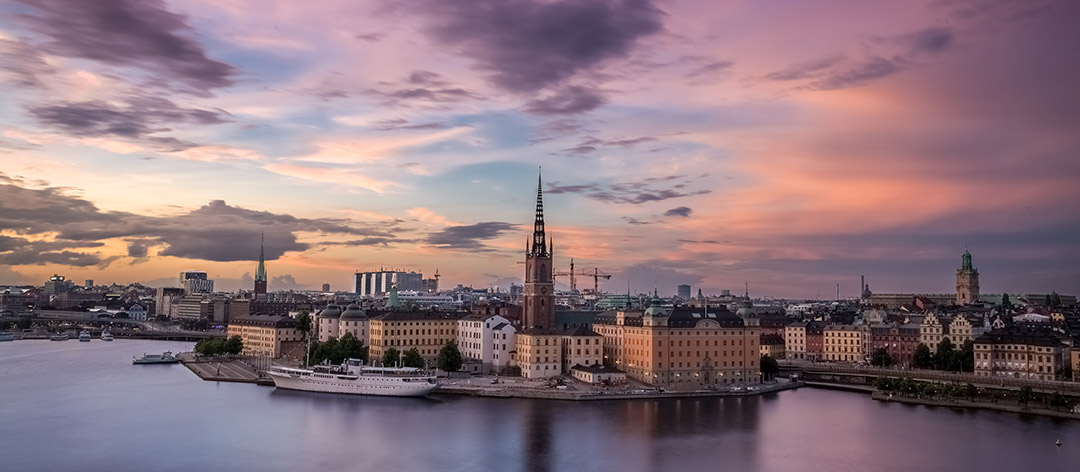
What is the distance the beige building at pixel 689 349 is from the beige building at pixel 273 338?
3037 centimetres

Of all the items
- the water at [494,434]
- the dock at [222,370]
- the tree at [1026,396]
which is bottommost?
the water at [494,434]

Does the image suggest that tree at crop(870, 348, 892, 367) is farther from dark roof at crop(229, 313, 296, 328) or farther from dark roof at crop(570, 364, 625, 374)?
dark roof at crop(229, 313, 296, 328)

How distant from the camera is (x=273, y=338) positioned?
82000 mm

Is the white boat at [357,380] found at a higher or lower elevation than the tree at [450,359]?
lower

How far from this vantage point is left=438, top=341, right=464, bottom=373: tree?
63.1 metres

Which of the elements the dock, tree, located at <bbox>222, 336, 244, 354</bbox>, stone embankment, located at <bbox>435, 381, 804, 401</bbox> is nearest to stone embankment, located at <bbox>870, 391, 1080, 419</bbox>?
stone embankment, located at <bbox>435, 381, 804, 401</bbox>

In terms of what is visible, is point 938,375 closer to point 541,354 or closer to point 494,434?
point 541,354

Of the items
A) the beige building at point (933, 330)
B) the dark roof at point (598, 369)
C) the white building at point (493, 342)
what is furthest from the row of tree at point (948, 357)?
the white building at point (493, 342)

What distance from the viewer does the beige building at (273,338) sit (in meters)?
80.6

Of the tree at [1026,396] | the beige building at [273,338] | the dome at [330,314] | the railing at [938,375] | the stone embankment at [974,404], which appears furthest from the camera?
the beige building at [273,338]

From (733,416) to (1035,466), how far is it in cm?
1569

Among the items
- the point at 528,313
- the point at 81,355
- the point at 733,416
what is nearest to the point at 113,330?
the point at 81,355

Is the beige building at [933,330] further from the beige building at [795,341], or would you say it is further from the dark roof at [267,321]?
the dark roof at [267,321]

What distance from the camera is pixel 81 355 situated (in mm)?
90188
